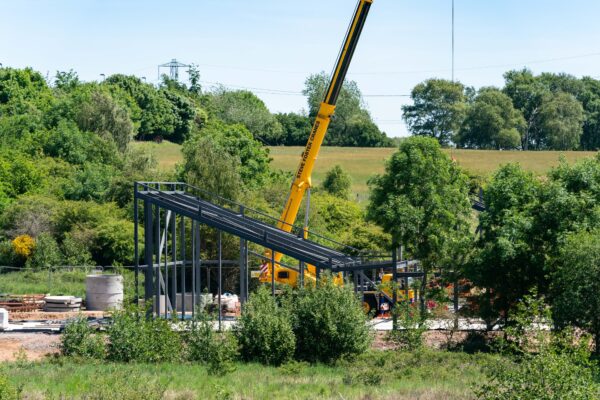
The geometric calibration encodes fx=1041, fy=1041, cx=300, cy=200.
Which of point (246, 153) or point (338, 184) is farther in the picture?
point (246, 153)

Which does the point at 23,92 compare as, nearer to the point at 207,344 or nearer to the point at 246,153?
the point at 246,153

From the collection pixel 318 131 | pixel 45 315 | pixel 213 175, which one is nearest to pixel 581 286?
pixel 318 131

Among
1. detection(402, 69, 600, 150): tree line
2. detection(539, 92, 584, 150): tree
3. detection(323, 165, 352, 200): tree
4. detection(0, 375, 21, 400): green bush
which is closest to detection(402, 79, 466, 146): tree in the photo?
detection(402, 69, 600, 150): tree line

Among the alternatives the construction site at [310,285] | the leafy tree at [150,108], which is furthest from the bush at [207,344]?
the leafy tree at [150,108]

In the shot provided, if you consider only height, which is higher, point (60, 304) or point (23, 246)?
point (23, 246)

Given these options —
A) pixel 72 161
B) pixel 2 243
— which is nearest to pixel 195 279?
pixel 2 243

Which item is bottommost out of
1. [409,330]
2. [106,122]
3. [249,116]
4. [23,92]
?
[409,330]

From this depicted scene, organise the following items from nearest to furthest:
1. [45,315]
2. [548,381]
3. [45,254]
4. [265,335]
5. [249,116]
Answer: [548,381] → [265,335] → [45,315] → [45,254] → [249,116]

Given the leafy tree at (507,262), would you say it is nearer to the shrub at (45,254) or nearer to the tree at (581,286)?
the tree at (581,286)

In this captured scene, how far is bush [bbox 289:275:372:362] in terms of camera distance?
30266 millimetres

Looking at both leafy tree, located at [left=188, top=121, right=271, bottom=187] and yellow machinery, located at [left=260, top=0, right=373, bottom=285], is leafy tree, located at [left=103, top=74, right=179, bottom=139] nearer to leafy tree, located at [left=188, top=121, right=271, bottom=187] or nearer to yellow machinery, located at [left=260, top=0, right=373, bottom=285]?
leafy tree, located at [left=188, top=121, right=271, bottom=187]

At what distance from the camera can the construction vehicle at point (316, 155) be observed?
37.5 metres

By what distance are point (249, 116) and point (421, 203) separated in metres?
83.3

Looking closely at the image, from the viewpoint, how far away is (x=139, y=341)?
98.7 feet
